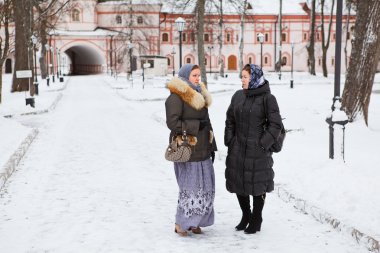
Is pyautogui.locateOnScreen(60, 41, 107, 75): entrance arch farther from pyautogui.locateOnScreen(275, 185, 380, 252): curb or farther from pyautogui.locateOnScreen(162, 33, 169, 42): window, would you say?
pyautogui.locateOnScreen(275, 185, 380, 252): curb

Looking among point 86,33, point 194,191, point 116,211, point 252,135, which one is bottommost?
point 116,211

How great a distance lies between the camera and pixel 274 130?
5172 mm

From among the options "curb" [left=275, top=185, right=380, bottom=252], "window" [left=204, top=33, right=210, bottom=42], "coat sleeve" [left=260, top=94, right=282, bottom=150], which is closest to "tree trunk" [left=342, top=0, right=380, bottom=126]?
"curb" [left=275, top=185, right=380, bottom=252]

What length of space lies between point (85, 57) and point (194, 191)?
66.9 m

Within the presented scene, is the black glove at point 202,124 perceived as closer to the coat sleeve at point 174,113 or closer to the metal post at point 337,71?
the coat sleeve at point 174,113

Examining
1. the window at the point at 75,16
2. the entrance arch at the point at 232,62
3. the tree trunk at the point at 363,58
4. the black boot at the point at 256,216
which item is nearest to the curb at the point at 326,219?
the black boot at the point at 256,216

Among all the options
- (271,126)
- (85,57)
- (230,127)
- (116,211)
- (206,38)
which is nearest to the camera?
(271,126)

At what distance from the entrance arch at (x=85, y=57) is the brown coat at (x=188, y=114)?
176 ft

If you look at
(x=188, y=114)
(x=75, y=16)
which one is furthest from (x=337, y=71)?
(x=75, y=16)

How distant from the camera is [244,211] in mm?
5652

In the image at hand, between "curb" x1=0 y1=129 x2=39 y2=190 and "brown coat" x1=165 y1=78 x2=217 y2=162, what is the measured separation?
149 inches

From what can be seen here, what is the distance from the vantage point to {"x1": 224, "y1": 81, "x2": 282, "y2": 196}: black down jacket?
522 cm

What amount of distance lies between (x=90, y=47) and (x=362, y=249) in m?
60.2

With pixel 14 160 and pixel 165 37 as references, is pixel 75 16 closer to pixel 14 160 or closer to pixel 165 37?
pixel 165 37
